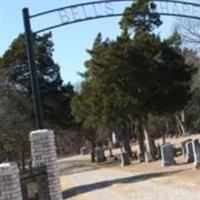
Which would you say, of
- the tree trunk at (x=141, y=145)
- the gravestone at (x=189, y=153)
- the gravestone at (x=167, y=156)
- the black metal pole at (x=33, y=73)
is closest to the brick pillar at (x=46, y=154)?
the black metal pole at (x=33, y=73)

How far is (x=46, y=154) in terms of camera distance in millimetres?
17453

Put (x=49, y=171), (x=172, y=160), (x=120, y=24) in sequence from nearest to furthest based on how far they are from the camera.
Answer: (x=49, y=171) < (x=172, y=160) < (x=120, y=24)

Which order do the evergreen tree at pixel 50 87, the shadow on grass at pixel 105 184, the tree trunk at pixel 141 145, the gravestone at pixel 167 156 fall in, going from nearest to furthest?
1. the shadow on grass at pixel 105 184
2. the gravestone at pixel 167 156
3. the tree trunk at pixel 141 145
4. the evergreen tree at pixel 50 87

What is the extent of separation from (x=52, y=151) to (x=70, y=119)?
58.0m

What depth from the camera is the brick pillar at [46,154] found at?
56.9 feet

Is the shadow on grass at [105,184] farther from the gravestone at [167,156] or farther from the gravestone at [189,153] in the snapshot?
the gravestone at [167,156]

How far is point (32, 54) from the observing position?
18.8 m

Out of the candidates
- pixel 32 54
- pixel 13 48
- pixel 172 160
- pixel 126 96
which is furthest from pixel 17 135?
pixel 32 54

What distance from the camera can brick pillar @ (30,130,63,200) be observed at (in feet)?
56.9

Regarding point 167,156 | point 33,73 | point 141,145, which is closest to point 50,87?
point 141,145

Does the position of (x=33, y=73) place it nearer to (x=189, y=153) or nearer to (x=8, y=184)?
(x=8, y=184)

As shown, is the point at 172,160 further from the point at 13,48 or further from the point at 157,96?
the point at 13,48

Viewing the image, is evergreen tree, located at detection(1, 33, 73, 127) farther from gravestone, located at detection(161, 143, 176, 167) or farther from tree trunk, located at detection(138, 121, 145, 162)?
gravestone, located at detection(161, 143, 176, 167)

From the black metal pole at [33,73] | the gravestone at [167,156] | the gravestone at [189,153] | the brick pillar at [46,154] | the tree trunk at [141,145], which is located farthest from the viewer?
the tree trunk at [141,145]
